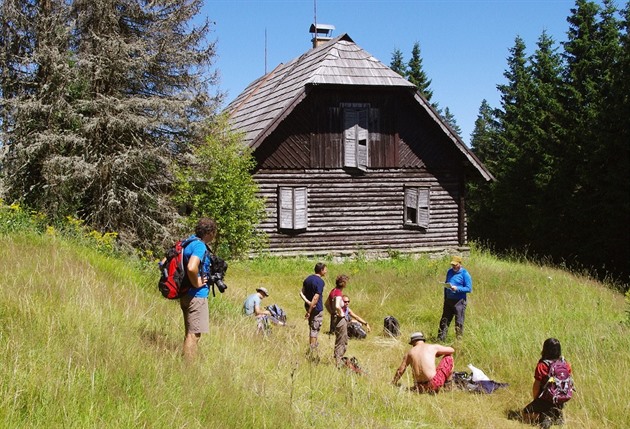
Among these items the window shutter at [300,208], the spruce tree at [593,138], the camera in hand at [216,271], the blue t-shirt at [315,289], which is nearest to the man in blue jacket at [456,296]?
the blue t-shirt at [315,289]

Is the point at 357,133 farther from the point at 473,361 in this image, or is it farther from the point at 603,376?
the point at 603,376

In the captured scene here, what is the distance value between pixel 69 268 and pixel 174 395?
392 cm

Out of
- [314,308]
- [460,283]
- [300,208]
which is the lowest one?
[314,308]

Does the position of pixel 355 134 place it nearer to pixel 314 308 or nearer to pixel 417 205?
pixel 417 205

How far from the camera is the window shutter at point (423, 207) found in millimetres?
20953

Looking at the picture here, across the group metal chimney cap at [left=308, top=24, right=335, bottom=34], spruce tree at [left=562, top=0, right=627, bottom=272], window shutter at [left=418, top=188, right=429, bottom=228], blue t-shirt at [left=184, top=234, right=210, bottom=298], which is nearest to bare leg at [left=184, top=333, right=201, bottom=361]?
blue t-shirt at [left=184, top=234, right=210, bottom=298]

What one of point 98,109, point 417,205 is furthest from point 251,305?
point 417,205

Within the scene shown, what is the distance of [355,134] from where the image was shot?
66.0 ft

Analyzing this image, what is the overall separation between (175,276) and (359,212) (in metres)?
14.9

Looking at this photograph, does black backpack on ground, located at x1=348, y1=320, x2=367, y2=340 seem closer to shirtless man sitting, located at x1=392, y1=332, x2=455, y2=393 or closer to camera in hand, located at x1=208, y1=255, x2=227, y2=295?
shirtless man sitting, located at x1=392, y1=332, x2=455, y2=393

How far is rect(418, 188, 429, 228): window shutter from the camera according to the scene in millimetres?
20953

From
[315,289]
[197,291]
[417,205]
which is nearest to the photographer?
[197,291]

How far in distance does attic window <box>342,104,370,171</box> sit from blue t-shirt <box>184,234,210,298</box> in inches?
566

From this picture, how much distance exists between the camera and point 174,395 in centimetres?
451
